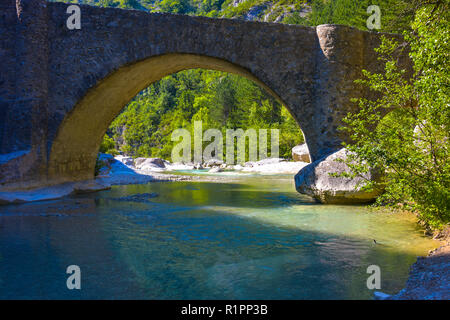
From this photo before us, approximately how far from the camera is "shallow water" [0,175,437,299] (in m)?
3.80

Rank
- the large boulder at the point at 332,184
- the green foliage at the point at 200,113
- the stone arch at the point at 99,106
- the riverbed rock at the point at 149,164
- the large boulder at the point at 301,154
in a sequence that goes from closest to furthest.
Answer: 1. the large boulder at the point at 332,184
2. the stone arch at the point at 99,106
3. the large boulder at the point at 301,154
4. the riverbed rock at the point at 149,164
5. the green foliage at the point at 200,113

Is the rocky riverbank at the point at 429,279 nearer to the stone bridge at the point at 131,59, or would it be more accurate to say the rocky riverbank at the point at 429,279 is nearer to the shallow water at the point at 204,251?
the shallow water at the point at 204,251

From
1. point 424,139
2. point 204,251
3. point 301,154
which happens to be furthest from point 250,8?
point 204,251

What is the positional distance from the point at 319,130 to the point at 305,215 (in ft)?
9.44

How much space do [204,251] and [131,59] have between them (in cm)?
628

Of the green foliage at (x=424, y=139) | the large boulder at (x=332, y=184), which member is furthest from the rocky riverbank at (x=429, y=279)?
the large boulder at (x=332, y=184)

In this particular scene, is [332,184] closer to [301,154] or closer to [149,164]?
[301,154]

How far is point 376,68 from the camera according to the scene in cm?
1022

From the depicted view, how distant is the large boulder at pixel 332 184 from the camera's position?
28.4ft

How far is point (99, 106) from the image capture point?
1116cm

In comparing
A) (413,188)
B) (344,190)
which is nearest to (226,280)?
(413,188)

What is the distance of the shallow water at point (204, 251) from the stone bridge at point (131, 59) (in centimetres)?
201
